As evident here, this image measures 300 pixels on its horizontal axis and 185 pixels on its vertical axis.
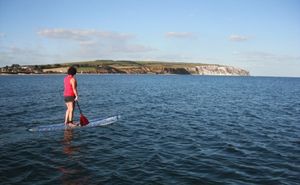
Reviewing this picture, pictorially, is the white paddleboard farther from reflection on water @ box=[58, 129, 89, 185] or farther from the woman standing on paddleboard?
reflection on water @ box=[58, 129, 89, 185]

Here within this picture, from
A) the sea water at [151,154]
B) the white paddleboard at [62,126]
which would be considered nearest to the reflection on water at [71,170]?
the sea water at [151,154]

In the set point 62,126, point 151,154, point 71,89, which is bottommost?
point 151,154

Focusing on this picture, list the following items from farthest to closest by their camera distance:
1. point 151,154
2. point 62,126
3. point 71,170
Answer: point 62,126
point 151,154
point 71,170

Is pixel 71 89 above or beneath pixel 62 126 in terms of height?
above

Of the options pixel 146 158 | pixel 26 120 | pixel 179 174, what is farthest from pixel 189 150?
pixel 26 120

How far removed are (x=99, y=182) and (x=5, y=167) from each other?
436 cm

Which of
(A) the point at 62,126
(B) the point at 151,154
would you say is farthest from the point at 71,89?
(B) the point at 151,154

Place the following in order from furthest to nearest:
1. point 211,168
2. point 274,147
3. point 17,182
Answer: point 274,147 < point 211,168 < point 17,182

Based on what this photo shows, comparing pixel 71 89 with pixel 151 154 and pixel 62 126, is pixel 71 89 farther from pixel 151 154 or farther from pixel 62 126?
pixel 151 154

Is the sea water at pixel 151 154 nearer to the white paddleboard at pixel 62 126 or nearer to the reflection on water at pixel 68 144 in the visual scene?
the reflection on water at pixel 68 144

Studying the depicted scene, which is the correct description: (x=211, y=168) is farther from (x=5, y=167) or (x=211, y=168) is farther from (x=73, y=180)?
(x=5, y=167)

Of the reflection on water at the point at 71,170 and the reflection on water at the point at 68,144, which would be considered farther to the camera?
the reflection on water at the point at 68,144

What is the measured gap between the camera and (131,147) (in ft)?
53.2

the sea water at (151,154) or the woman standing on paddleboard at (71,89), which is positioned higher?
the woman standing on paddleboard at (71,89)
